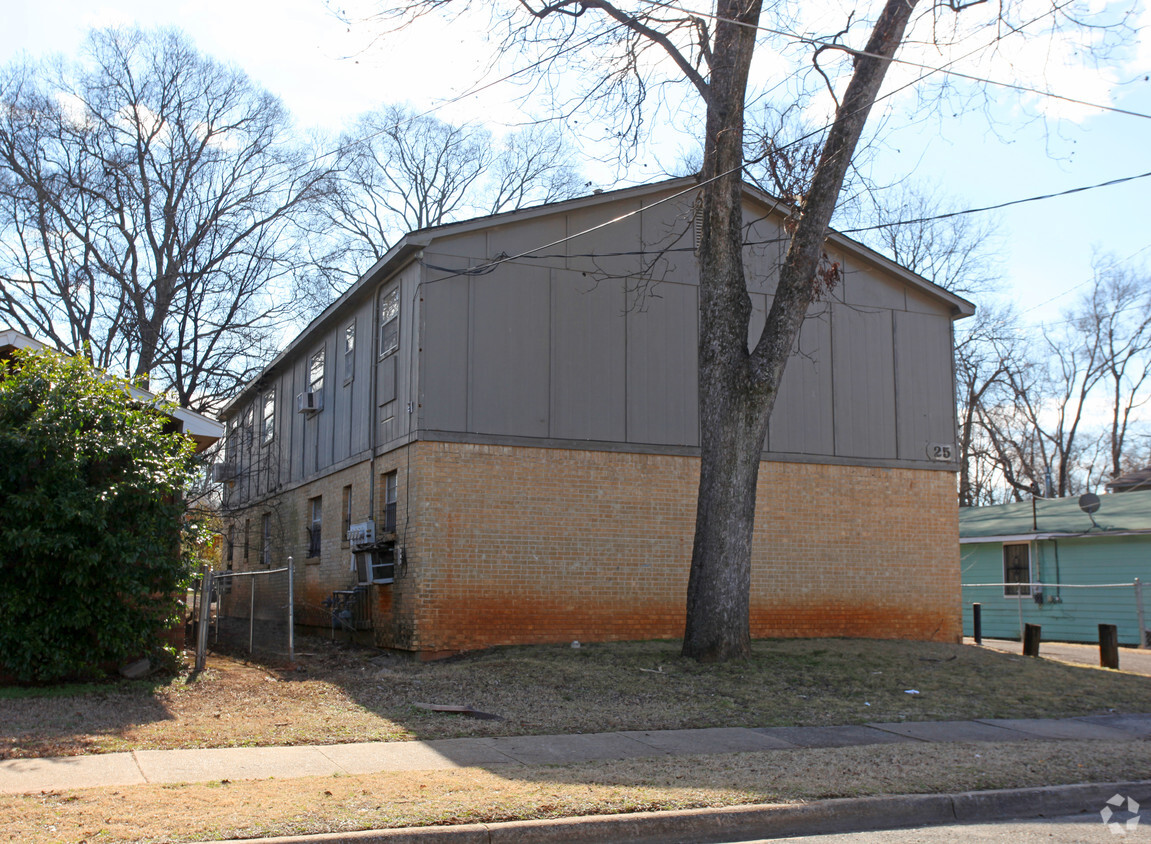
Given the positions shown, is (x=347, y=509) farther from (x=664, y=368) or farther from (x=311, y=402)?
(x=664, y=368)

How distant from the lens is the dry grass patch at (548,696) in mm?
9148

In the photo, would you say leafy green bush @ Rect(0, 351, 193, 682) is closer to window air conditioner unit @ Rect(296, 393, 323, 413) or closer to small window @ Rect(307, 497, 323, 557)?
small window @ Rect(307, 497, 323, 557)

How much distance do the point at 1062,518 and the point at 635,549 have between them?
1491 centimetres

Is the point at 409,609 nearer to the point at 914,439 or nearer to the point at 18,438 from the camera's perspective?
the point at 18,438

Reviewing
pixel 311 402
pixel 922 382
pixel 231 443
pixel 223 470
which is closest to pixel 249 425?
pixel 223 470

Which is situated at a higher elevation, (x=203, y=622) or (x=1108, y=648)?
(x=203, y=622)

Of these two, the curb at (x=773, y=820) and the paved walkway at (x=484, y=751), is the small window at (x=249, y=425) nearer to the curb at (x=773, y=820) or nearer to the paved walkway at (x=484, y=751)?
the paved walkway at (x=484, y=751)

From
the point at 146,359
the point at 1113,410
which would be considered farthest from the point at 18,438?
the point at 1113,410

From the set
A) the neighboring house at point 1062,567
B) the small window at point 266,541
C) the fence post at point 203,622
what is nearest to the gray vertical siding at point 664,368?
the fence post at point 203,622

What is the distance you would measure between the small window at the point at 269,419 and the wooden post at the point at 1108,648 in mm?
18399

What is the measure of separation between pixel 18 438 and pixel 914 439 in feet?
47.8

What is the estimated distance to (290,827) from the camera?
5.82m

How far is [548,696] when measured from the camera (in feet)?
36.9

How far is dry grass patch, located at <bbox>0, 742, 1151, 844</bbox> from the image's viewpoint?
5.86 m
